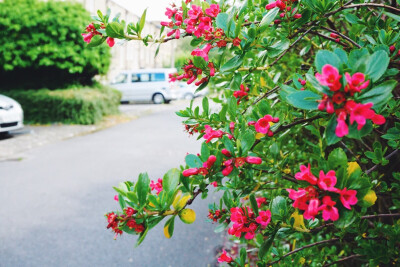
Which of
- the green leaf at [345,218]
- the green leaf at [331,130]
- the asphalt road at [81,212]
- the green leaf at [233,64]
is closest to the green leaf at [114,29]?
the green leaf at [233,64]

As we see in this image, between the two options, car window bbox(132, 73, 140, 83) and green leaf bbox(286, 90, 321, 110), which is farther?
car window bbox(132, 73, 140, 83)

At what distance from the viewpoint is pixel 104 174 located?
20.1ft

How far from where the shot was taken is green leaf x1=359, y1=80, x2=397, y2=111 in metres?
0.73

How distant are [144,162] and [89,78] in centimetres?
609

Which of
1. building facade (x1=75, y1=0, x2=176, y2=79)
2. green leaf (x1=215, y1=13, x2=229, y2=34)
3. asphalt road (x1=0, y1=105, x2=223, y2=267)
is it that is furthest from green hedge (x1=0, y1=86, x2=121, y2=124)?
building facade (x1=75, y1=0, x2=176, y2=79)

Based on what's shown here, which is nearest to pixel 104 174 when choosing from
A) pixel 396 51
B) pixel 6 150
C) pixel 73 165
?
pixel 73 165

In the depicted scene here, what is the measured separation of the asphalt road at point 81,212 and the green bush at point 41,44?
129 inches

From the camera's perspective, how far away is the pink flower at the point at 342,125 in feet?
2.43

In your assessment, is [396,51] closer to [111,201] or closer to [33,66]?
[111,201]

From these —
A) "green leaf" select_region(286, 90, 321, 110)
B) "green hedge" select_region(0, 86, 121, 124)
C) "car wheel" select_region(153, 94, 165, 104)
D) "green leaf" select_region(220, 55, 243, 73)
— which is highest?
"green leaf" select_region(220, 55, 243, 73)

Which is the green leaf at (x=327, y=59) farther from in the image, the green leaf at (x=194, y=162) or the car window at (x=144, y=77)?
the car window at (x=144, y=77)

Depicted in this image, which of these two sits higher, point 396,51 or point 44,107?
point 396,51

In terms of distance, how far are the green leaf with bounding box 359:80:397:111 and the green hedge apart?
34.0 ft

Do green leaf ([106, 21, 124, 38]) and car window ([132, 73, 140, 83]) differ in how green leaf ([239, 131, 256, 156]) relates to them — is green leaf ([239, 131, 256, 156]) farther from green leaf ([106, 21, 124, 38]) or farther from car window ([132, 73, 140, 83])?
car window ([132, 73, 140, 83])
